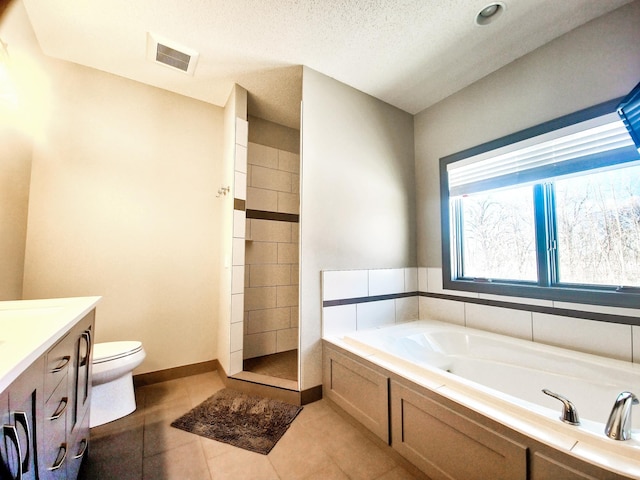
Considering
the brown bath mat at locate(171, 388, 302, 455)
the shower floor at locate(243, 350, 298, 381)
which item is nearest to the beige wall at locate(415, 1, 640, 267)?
the shower floor at locate(243, 350, 298, 381)

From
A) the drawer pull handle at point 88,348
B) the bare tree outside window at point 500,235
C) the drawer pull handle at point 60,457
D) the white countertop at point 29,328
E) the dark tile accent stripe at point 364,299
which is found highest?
the bare tree outside window at point 500,235

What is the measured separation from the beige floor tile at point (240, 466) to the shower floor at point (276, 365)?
0.73 meters

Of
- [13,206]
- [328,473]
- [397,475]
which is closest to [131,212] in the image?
[13,206]

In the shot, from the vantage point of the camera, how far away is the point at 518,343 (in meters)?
1.81

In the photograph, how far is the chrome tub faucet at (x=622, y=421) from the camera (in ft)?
2.82

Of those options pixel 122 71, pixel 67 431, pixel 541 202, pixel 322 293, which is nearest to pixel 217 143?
pixel 122 71

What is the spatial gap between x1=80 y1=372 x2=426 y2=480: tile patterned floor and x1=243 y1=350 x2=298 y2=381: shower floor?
464mm

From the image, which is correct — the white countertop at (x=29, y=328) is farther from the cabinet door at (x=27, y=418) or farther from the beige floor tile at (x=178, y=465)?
the beige floor tile at (x=178, y=465)

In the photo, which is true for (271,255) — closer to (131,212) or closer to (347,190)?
(347,190)

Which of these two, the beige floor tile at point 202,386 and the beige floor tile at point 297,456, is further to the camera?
the beige floor tile at point 202,386

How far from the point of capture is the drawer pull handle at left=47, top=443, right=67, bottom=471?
0.86m

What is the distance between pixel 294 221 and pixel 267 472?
219 centimetres

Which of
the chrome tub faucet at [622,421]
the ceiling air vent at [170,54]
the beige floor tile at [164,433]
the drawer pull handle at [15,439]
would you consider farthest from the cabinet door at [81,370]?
the chrome tub faucet at [622,421]

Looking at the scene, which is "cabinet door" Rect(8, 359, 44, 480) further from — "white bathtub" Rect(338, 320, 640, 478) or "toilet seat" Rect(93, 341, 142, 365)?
"white bathtub" Rect(338, 320, 640, 478)
